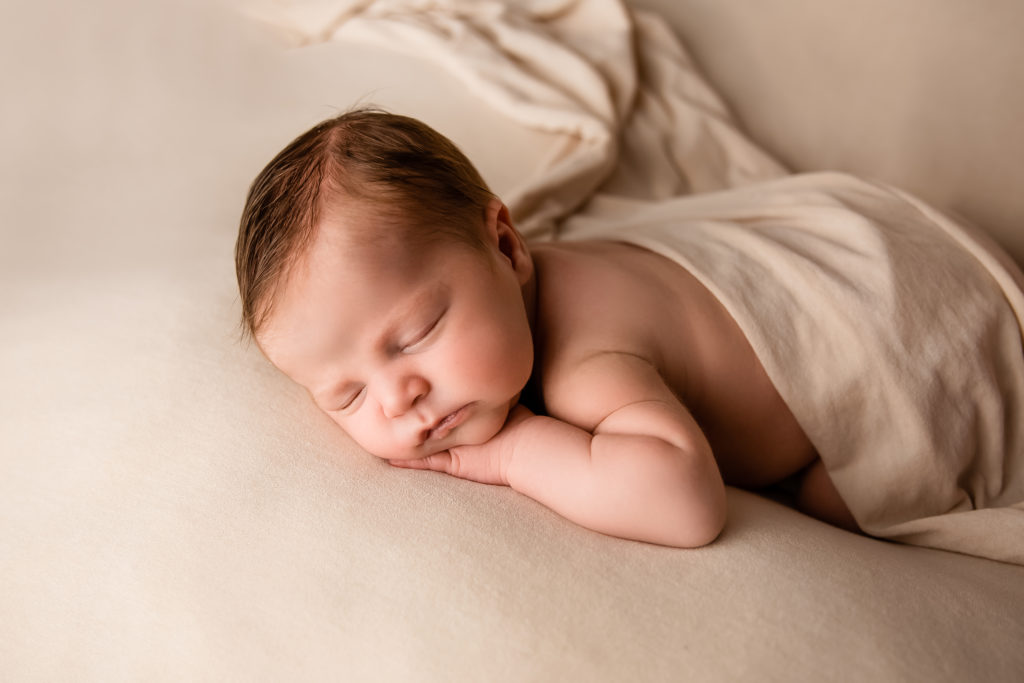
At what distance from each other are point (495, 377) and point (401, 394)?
9 cm

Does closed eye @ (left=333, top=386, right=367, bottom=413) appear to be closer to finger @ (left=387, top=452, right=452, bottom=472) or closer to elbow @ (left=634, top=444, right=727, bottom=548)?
finger @ (left=387, top=452, right=452, bottom=472)

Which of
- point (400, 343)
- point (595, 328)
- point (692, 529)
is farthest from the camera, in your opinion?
point (595, 328)

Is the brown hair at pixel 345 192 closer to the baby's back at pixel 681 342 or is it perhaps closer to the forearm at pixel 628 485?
the baby's back at pixel 681 342

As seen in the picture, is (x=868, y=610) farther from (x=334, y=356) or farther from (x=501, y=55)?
(x=501, y=55)

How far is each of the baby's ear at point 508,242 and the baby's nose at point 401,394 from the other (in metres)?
0.19

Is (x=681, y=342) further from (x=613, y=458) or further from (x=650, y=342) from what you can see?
(x=613, y=458)

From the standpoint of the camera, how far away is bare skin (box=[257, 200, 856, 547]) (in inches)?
32.0

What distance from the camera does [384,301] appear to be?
2.87ft

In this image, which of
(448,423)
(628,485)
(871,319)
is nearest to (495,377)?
(448,423)

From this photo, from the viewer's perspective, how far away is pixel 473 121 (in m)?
1.43

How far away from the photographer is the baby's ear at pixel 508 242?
997 mm

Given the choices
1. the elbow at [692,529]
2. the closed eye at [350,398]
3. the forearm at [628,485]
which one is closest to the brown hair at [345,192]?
the closed eye at [350,398]

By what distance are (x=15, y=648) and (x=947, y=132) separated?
4.45 feet

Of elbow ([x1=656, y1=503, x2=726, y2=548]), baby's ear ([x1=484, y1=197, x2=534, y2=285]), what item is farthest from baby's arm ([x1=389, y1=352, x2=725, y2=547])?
baby's ear ([x1=484, y1=197, x2=534, y2=285])
